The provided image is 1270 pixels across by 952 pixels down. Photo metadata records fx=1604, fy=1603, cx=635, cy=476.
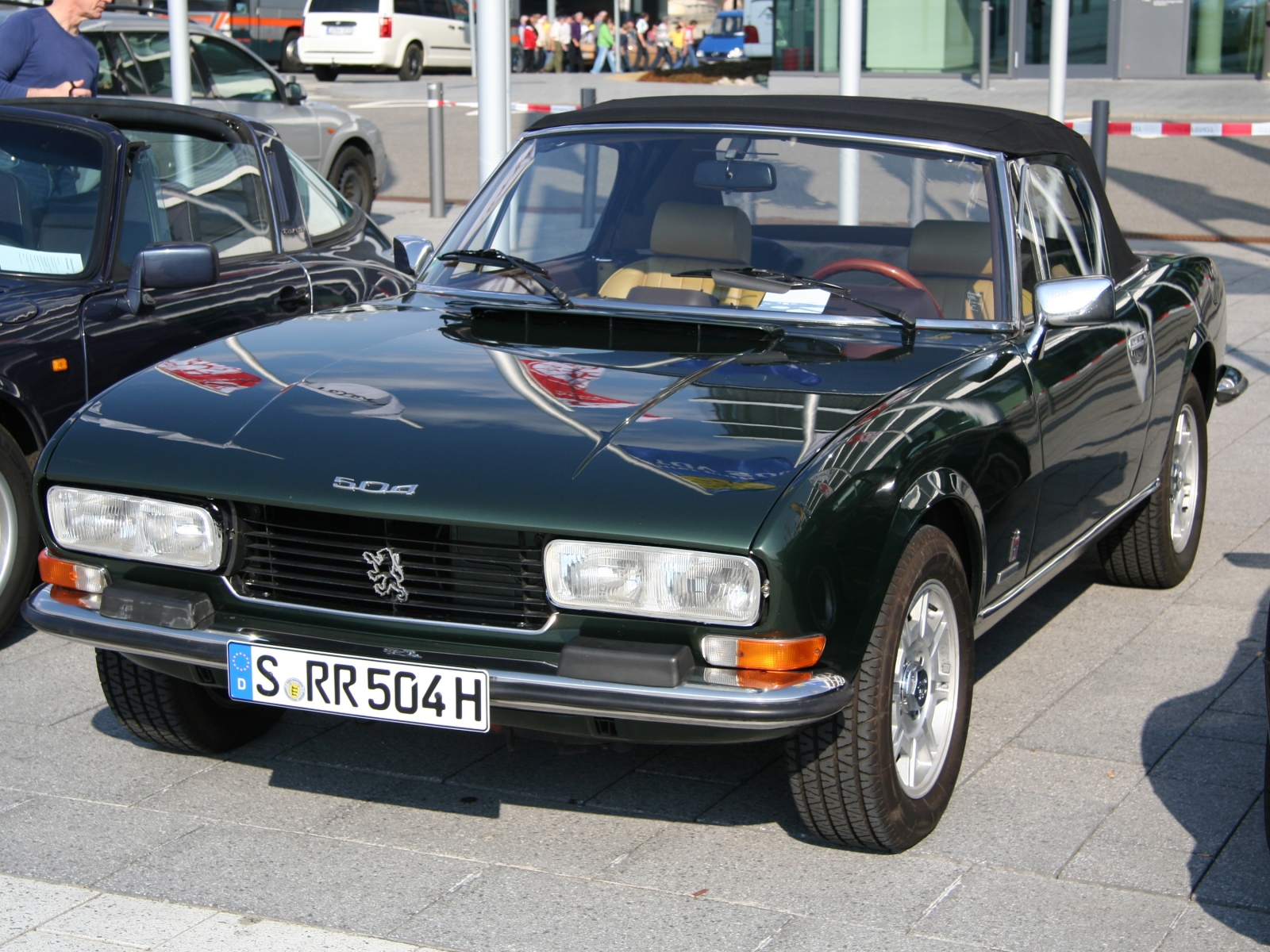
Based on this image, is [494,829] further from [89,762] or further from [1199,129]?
[1199,129]

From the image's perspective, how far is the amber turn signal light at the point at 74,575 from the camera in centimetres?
367

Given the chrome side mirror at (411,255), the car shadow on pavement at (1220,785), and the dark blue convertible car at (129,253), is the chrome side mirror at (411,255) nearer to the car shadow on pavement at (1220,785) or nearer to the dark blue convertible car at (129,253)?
the dark blue convertible car at (129,253)

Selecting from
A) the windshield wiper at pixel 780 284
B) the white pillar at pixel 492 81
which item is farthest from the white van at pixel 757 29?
the windshield wiper at pixel 780 284

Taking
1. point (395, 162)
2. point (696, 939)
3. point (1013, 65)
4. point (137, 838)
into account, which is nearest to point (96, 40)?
point (395, 162)

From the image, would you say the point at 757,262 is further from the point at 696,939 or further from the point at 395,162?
the point at 395,162

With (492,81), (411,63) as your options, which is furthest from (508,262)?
(411,63)

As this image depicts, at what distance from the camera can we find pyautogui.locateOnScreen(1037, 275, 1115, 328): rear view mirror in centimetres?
429

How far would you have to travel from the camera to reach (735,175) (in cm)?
477

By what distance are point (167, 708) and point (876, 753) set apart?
1.82 meters

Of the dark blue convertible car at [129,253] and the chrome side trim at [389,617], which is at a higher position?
the dark blue convertible car at [129,253]

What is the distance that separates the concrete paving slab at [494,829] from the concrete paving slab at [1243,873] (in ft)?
4.08

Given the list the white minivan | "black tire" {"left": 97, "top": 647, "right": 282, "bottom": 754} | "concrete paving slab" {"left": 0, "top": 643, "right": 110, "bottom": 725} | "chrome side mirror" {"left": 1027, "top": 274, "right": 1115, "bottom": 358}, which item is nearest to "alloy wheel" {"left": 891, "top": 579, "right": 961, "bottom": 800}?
"chrome side mirror" {"left": 1027, "top": 274, "right": 1115, "bottom": 358}

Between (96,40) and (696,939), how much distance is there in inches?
415

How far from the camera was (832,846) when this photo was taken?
12.1 feet
